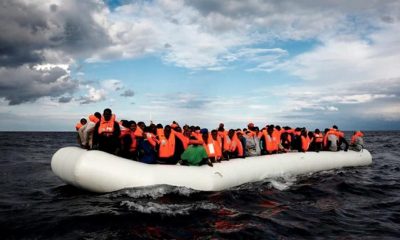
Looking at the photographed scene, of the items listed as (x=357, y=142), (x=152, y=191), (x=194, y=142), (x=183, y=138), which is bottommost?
(x=152, y=191)

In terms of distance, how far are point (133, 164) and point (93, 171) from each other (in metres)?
0.95

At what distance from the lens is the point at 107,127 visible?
938cm

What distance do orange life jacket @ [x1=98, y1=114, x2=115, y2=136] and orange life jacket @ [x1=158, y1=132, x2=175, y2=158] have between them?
1520 millimetres

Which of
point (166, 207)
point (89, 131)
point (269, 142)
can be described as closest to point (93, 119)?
point (89, 131)

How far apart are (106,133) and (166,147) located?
175cm

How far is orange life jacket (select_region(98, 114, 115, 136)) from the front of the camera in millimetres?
9367

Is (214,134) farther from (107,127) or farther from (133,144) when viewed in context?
(107,127)

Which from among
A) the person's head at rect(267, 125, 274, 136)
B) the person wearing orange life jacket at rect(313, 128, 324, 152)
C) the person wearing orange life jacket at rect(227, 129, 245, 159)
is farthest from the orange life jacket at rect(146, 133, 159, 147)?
the person wearing orange life jacket at rect(313, 128, 324, 152)

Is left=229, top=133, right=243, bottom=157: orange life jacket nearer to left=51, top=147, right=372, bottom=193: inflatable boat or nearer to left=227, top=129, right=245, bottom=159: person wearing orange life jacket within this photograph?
left=227, top=129, right=245, bottom=159: person wearing orange life jacket

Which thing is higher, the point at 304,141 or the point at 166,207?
the point at 304,141

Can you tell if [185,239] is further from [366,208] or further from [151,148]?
[366,208]

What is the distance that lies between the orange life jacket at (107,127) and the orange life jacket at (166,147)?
1520mm

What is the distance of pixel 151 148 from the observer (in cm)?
1020

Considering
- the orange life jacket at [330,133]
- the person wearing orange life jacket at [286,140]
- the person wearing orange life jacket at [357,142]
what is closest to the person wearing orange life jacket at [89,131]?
the person wearing orange life jacket at [286,140]
